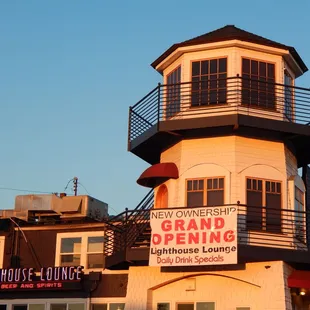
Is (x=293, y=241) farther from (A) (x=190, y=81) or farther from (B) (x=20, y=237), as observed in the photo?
(B) (x=20, y=237)

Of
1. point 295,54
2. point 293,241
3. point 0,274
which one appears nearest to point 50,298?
point 0,274

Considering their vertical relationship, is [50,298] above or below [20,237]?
below

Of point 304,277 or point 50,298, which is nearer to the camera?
point 304,277

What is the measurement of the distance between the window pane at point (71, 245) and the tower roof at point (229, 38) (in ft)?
28.6

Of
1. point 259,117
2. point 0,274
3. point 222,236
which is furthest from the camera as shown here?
point 0,274

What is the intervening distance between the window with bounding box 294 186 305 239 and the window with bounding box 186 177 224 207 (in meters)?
2.91

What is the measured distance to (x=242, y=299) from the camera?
1094 inches

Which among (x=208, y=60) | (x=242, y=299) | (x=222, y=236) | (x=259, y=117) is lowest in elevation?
(x=242, y=299)

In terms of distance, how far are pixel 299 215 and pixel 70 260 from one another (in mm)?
10308

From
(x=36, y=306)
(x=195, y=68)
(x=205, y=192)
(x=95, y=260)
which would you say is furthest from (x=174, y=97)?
(x=36, y=306)

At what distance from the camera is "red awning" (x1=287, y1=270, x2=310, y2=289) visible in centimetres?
2717

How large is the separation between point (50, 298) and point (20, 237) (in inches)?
136

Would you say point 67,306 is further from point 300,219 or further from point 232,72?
point 232,72

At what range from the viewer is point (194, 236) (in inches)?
1077
